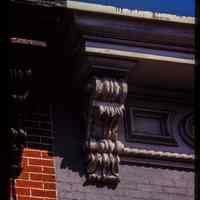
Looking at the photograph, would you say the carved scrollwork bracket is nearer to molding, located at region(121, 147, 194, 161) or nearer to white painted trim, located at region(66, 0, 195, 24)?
molding, located at region(121, 147, 194, 161)

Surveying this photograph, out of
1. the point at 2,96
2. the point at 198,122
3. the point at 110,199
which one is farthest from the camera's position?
the point at 110,199

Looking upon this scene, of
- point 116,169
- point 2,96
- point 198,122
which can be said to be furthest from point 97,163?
point 198,122

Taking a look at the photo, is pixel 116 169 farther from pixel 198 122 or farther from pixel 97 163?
pixel 198 122

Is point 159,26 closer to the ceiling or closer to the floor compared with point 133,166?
closer to the ceiling

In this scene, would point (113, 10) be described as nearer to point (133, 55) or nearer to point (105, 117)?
point (133, 55)

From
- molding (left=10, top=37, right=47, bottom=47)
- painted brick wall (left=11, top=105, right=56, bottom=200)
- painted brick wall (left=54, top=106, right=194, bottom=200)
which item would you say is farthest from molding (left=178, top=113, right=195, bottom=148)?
molding (left=10, top=37, right=47, bottom=47)

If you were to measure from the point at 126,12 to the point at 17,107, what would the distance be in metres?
1.23

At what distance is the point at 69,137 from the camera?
1146 centimetres

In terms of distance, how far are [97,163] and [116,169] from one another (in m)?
0.17

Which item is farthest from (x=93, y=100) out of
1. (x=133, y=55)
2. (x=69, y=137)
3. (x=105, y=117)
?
(x=133, y=55)

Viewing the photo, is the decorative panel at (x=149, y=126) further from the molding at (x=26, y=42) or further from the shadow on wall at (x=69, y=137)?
the molding at (x=26, y=42)

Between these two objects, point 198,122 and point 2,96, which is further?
point 2,96

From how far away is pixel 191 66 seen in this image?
37.5ft

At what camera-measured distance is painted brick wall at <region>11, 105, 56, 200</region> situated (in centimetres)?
1095
